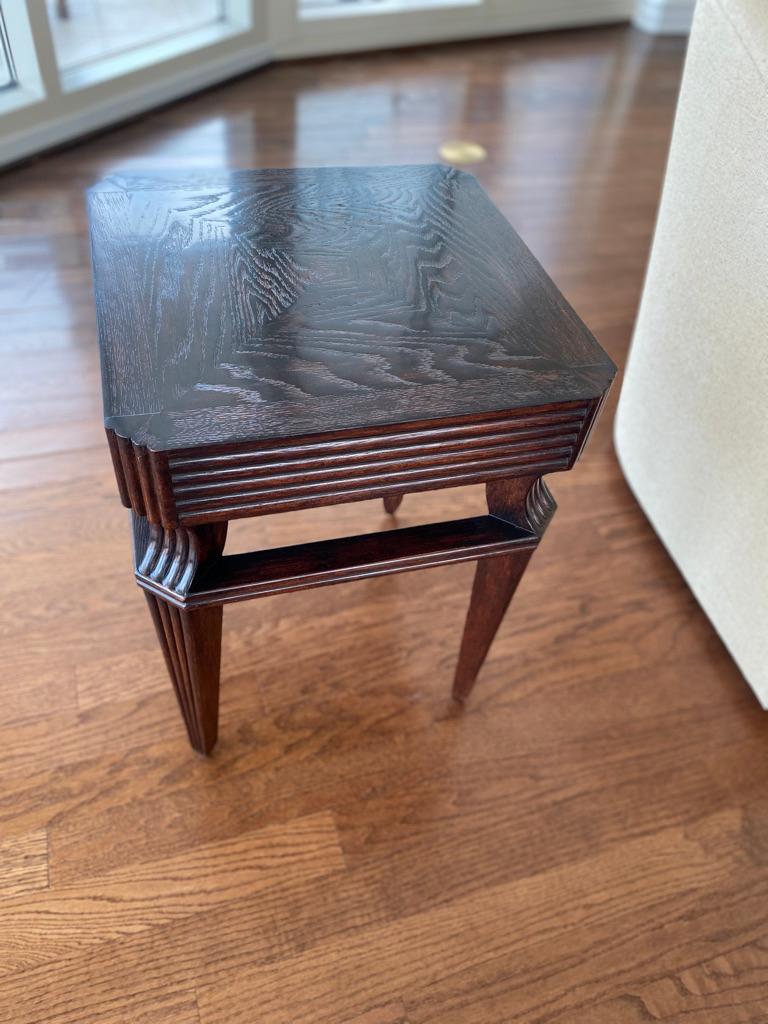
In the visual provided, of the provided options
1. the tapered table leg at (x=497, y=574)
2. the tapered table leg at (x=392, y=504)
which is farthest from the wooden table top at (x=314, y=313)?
the tapered table leg at (x=392, y=504)

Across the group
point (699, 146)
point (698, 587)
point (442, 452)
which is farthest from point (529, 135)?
point (442, 452)

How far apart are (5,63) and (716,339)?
1457 millimetres

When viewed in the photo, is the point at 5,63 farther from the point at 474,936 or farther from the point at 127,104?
the point at 474,936

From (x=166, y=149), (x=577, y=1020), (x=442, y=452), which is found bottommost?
(x=577, y=1020)

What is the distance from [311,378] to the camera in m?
0.62

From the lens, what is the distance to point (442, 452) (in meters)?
0.63

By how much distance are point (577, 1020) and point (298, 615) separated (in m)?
0.50

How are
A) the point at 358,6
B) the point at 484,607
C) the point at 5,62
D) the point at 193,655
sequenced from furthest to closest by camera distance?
the point at 358,6, the point at 5,62, the point at 484,607, the point at 193,655

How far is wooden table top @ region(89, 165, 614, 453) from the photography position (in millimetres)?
593

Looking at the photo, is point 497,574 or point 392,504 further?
point 392,504

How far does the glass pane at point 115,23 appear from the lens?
69.7 inches

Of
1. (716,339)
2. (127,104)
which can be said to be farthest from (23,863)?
(127,104)

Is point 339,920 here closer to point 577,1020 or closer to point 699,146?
point 577,1020

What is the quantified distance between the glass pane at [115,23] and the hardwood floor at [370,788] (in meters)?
0.85
